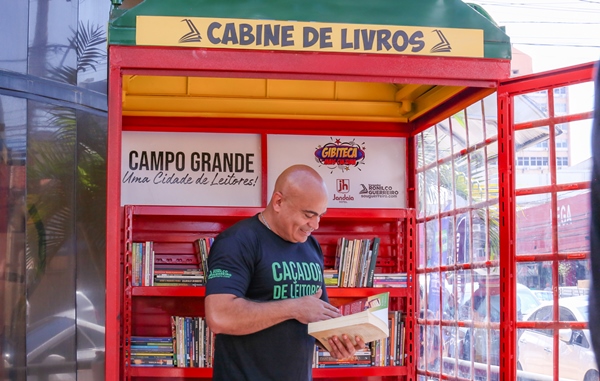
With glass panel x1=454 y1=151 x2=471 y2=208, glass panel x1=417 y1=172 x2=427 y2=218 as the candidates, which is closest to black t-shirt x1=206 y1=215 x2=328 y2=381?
glass panel x1=454 y1=151 x2=471 y2=208

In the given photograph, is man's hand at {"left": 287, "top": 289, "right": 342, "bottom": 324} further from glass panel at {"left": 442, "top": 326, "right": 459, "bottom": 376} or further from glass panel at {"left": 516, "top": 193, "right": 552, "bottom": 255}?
glass panel at {"left": 442, "top": 326, "right": 459, "bottom": 376}

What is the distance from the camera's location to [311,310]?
360 centimetres

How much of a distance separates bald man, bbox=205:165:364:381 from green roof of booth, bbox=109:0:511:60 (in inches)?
33.1

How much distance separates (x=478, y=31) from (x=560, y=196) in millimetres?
995

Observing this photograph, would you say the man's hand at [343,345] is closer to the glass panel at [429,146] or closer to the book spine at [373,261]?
the book spine at [373,261]

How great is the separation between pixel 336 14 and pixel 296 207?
1.07 meters

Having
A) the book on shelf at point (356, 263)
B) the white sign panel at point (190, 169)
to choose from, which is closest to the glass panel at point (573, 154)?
the book on shelf at point (356, 263)

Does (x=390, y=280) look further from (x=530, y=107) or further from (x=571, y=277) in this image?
(x=530, y=107)

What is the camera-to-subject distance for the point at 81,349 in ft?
Answer: 13.8

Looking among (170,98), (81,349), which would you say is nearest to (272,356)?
(81,349)

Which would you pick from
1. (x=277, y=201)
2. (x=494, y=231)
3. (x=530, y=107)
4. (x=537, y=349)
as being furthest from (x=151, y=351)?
(x=530, y=107)

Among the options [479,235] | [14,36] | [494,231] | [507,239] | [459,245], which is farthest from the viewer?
[459,245]

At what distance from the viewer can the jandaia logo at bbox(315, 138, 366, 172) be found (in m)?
5.80

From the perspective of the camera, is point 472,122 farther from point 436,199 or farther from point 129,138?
point 129,138
